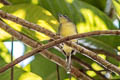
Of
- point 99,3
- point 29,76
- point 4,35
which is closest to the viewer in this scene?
point 29,76

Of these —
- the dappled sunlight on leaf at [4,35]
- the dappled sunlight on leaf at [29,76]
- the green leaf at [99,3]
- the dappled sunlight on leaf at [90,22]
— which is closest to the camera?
the dappled sunlight on leaf at [29,76]

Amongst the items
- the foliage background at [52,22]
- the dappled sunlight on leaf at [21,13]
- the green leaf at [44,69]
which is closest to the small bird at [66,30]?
the foliage background at [52,22]

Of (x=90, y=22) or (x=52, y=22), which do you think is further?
(x=90, y=22)

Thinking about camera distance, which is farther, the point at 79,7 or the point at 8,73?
the point at 79,7

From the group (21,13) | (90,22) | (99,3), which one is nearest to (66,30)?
(21,13)

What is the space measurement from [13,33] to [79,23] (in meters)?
0.45

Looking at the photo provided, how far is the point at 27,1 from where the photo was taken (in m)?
1.14

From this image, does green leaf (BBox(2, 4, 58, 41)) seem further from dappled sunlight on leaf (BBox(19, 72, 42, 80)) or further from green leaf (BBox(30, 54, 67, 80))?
green leaf (BBox(30, 54, 67, 80))

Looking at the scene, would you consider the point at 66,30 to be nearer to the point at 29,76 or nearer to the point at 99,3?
the point at 29,76

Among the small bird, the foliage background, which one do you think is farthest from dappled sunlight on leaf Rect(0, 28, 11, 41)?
the small bird

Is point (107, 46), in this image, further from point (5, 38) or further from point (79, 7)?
point (5, 38)

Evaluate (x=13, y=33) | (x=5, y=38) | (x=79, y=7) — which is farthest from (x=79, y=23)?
(x=13, y=33)

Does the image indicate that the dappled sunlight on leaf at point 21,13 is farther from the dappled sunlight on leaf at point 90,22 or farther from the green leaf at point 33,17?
the dappled sunlight on leaf at point 90,22

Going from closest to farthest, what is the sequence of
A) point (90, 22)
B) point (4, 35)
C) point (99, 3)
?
1. point (4, 35)
2. point (90, 22)
3. point (99, 3)
